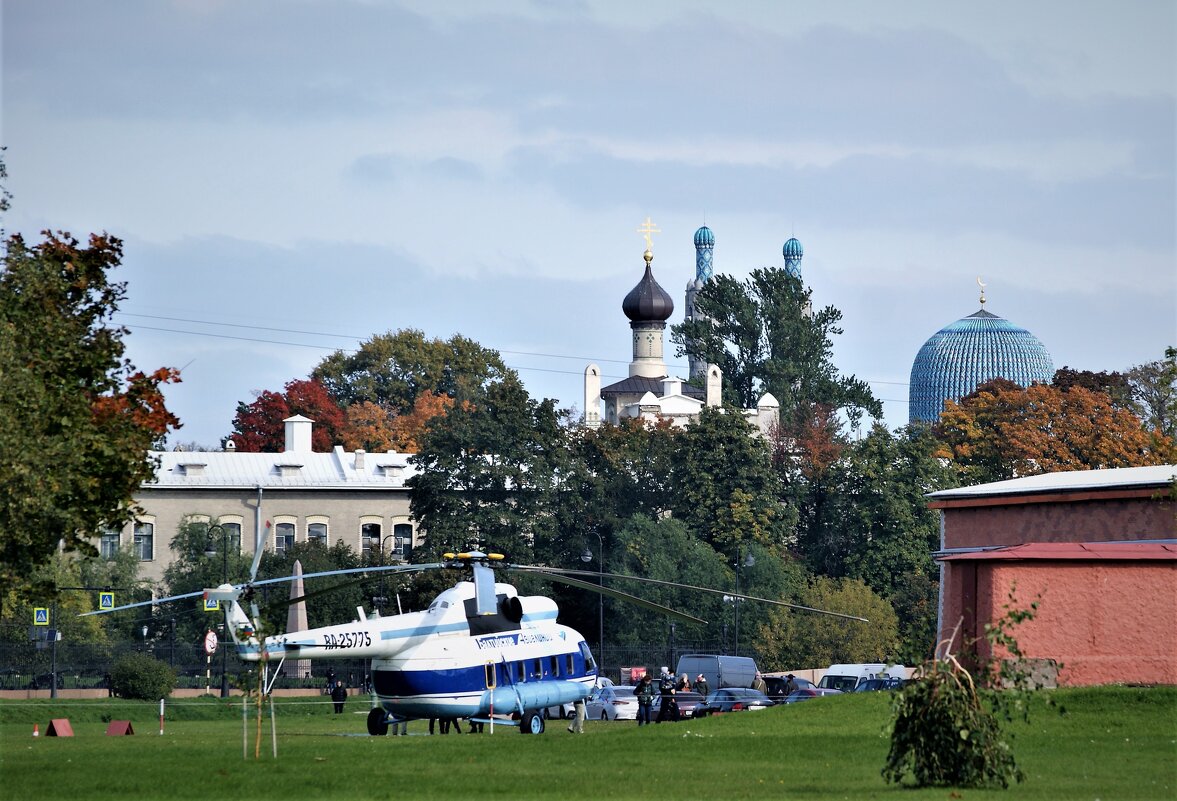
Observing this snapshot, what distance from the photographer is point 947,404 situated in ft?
360

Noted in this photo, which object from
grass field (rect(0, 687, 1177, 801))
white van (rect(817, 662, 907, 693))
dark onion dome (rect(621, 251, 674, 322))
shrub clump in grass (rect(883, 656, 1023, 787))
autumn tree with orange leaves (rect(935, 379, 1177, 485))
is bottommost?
white van (rect(817, 662, 907, 693))

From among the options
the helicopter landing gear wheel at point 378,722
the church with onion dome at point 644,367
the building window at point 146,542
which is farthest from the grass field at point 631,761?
the church with onion dome at point 644,367

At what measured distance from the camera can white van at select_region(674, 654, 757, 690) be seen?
191 feet

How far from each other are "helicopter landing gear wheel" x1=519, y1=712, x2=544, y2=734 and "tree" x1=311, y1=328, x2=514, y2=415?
84859mm

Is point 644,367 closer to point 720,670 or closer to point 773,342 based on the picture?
point 773,342

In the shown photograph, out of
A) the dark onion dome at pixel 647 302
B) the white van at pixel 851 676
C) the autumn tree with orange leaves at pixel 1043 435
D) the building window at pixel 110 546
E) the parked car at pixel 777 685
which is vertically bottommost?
the parked car at pixel 777 685

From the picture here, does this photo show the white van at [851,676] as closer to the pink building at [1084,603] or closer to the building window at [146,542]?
the pink building at [1084,603]

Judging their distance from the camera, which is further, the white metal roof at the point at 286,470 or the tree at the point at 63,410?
the white metal roof at the point at 286,470

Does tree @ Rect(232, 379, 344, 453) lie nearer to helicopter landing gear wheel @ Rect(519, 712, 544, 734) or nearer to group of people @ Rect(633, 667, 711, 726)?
group of people @ Rect(633, 667, 711, 726)

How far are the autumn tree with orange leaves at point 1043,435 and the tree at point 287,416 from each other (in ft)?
123

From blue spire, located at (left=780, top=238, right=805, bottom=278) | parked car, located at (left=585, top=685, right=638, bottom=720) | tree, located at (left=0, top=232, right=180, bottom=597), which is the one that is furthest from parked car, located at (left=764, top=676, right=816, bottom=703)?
blue spire, located at (left=780, top=238, right=805, bottom=278)

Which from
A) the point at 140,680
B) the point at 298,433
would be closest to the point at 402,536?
the point at 298,433

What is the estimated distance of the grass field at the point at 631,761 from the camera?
68.7 feet

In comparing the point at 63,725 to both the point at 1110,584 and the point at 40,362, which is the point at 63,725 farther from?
the point at 1110,584
